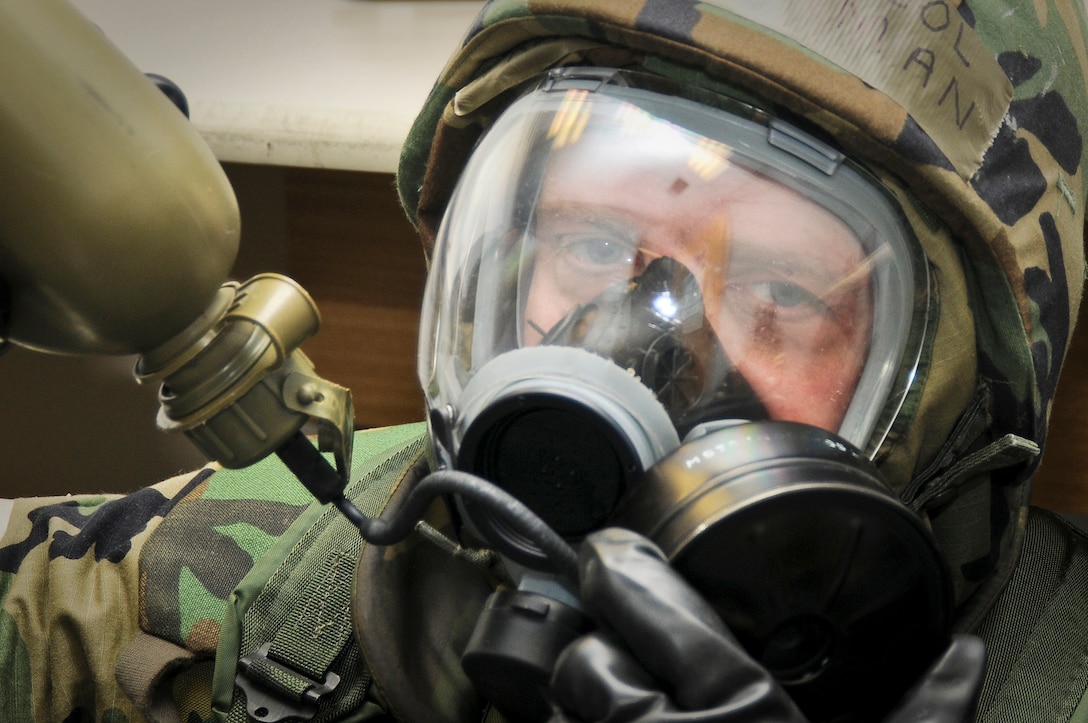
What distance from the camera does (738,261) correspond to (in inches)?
29.6

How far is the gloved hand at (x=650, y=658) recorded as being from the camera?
53 cm

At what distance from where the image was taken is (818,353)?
2.55ft

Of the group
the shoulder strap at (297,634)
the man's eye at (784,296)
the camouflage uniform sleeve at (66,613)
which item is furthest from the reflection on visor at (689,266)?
the camouflage uniform sleeve at (66,613)

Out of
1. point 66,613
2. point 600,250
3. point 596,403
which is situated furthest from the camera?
point 66,613

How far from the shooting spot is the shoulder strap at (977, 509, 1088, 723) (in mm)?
871

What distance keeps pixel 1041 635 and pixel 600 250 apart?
0.56 metres

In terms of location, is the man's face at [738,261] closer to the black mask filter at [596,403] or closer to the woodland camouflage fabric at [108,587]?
the black mask filter at [596,403]

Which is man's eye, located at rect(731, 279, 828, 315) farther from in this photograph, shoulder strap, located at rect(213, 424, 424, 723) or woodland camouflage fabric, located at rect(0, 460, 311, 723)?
woodland camouflage fabric, located at rect(0, 460, 311, 723)

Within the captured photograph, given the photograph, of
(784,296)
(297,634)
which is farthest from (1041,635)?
(297,634)

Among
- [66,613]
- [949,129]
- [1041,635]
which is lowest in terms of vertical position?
[66,613]

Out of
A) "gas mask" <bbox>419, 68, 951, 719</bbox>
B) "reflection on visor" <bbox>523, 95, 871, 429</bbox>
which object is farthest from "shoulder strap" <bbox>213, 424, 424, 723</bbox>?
"reflection on visor" <bbox>523, 95, 871, 429</bbox>

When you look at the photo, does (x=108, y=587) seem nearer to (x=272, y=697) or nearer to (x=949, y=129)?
(x=272, y=697)

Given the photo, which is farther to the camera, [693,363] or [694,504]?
[693,363]

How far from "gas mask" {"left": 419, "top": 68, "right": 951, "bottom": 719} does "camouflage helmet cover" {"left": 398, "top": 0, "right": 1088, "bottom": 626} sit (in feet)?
0.10
